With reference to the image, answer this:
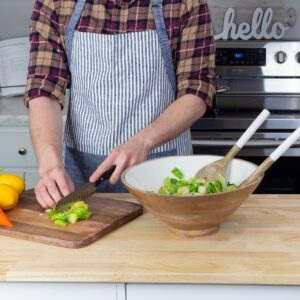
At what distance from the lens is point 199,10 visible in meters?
1.67

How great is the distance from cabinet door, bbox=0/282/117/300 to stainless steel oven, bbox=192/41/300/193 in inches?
54.1

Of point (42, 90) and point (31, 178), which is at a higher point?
point (42, 90)

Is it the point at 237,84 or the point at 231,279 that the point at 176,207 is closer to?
the point at 231,279

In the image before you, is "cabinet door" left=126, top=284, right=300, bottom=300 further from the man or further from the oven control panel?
the oven control panel

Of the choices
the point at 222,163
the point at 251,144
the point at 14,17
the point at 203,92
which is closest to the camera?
the point at 222,163

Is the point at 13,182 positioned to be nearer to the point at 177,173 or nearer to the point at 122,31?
the point at 177,173

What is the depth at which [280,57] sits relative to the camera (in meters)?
2.57

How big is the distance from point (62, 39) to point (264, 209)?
74cm

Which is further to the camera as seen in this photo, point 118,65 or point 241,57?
point 241,57

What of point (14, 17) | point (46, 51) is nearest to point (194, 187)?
point (46, 51)

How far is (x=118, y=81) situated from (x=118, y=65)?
44 millimetres

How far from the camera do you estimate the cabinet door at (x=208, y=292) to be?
1.09 metres

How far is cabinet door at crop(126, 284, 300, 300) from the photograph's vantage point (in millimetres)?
1092

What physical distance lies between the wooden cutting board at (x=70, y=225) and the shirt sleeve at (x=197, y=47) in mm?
426
